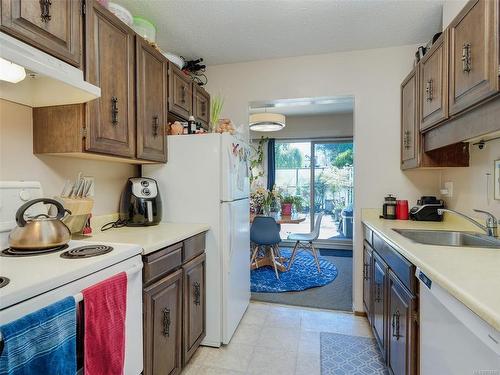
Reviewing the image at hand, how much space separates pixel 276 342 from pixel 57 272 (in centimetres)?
175

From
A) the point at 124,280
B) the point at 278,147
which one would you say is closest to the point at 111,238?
the point at 124,280

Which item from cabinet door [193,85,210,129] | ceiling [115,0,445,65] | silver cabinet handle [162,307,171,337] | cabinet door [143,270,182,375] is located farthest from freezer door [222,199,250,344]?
ceiling [115,0,445,65]

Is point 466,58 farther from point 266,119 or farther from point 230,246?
point 266,119

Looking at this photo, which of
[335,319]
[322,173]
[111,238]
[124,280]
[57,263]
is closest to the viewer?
[57,263]

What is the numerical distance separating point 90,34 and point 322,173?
15.0 ft

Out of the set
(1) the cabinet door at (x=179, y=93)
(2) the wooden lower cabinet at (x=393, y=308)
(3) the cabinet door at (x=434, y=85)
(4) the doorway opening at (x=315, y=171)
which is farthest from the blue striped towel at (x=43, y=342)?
(4) the doorway opening at (x=315, y=171)

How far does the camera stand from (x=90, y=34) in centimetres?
140

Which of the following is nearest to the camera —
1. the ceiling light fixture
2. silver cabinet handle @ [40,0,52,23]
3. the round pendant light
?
the ceiling light fixture

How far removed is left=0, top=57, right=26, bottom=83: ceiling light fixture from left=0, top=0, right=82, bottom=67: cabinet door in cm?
12

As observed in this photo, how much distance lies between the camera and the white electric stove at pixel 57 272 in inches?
31.4

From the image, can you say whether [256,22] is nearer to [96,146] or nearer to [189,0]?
[189,0]

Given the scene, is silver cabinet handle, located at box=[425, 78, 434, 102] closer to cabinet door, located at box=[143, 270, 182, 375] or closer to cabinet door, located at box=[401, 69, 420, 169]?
cabinet door, located at box=[401, 69, 420, 169]

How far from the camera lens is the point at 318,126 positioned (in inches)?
207

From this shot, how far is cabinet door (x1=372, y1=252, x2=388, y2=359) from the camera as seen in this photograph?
1.73 meters
